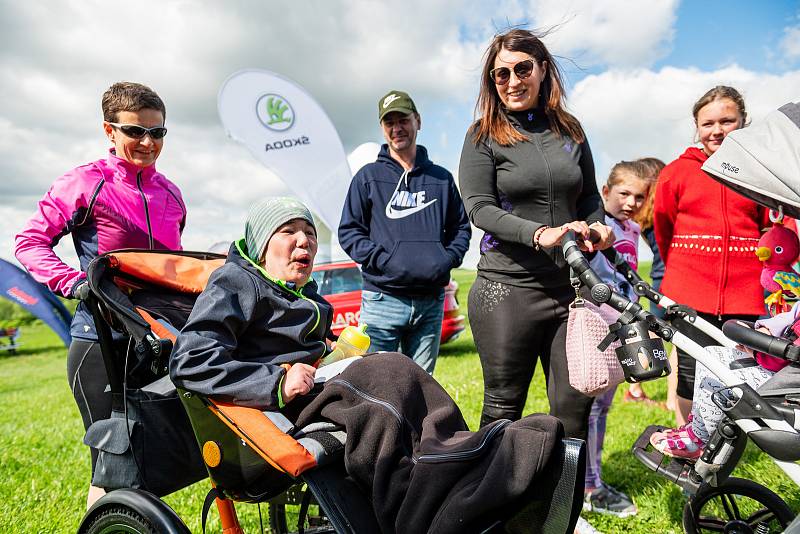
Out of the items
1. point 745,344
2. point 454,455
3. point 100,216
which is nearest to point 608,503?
point 745,344

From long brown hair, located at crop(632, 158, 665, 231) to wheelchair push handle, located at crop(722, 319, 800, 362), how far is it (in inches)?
96.1

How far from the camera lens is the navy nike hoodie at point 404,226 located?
3156mm

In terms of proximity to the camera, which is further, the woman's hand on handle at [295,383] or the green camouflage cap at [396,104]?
the green camouflage cap at [396,104]

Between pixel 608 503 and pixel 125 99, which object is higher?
pixel 125 99

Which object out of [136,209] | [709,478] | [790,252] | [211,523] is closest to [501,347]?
[709,478]

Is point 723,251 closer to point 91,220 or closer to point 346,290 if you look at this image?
point 91,220

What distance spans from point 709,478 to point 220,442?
5.16ft

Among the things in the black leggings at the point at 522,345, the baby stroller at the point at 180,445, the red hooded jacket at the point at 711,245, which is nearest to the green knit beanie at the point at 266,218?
the baby stroller at the point at 180,445

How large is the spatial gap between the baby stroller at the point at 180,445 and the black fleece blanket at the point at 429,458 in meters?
0.06

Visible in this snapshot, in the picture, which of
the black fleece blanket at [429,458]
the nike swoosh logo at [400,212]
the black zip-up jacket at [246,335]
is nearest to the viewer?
the black fleece blanket at [429,458]

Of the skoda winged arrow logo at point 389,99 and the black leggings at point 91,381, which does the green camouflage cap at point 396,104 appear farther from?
the black leggings at point 91,381

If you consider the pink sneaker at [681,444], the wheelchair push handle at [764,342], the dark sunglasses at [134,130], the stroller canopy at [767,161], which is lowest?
the pink sneaker at [681,444]

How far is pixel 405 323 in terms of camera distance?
3184 mm

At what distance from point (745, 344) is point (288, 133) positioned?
9648mm
